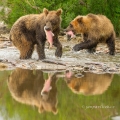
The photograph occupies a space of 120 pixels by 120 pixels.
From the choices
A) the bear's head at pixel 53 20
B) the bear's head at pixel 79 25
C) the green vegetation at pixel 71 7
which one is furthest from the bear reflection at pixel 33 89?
the green vegetation at pixel 71 7

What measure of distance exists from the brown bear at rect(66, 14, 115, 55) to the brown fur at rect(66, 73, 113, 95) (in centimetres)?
369

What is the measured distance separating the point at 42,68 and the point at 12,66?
2.30 ft

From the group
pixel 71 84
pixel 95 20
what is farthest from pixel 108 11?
pixel 71 84

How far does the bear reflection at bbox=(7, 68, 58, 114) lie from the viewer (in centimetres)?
706

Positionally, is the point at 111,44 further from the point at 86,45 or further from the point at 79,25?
the point at 79,25

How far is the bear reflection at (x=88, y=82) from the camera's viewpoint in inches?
319

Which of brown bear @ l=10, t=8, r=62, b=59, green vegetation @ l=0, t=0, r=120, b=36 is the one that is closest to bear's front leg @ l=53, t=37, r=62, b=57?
brown bear @ l=10, t=8, r=62, b=59

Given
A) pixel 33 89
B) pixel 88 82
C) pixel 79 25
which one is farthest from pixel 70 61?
pixel 33 89

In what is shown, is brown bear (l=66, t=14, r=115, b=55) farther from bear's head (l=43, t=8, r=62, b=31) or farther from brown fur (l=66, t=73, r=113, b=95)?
brown fur (l=66, t=73, r=113, b=95)

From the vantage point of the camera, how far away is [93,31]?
13.3 meters

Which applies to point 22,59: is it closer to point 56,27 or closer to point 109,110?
point 56,27

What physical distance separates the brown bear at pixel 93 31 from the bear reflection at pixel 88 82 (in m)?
3.49

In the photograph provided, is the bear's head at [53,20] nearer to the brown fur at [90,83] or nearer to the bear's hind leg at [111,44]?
the brown fur at [90,83]

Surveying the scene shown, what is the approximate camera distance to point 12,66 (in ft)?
35.1
